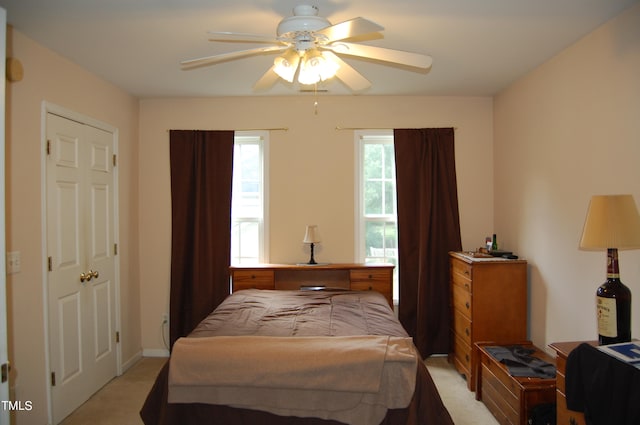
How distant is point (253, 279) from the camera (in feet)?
11.7

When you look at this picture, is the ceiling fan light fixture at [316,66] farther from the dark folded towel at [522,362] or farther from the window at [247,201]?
the dark folded towel at [522,362]

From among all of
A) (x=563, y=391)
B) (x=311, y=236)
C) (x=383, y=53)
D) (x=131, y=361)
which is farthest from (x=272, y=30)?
(x=131, y=361)

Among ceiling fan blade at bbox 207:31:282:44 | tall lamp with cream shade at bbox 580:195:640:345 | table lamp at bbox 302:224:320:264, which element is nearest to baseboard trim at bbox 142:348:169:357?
table lamp at bbox 302:224:320:264

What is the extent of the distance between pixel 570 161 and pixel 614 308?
1.21 metres

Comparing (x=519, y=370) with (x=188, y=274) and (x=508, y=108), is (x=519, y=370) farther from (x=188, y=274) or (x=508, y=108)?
(x=188, y=274)

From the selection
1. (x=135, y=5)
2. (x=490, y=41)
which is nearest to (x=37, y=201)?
(x=135, y=5)

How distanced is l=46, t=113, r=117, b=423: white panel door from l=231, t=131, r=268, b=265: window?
113cm

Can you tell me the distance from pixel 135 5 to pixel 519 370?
321 centimetres

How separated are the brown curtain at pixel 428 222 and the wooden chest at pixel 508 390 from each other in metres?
0.77

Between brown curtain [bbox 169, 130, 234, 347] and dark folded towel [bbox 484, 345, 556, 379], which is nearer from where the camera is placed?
dark folded towel [bbox 484, 345, 556, 379]

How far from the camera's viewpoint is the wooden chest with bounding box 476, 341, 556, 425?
7.56ft

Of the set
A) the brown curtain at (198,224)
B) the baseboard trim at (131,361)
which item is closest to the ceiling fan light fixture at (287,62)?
the brown curtain at (198,224)

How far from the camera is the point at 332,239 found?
3.86 m

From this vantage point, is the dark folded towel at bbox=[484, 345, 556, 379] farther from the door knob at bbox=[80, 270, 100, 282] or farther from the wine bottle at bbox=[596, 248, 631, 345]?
the door knob at bbox=[80, 270, 100, 282]
